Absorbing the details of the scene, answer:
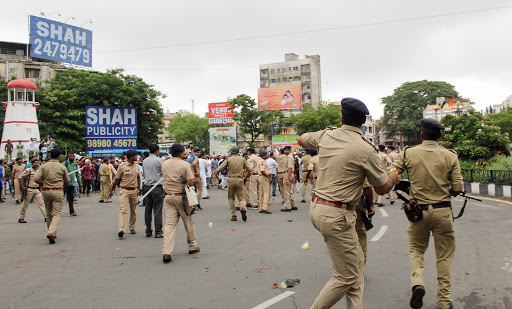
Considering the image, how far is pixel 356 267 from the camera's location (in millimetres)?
2916

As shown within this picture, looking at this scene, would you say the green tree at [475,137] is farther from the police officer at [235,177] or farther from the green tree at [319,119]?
the green tree at [319,119]

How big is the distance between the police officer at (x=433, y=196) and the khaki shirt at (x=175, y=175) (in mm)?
3449

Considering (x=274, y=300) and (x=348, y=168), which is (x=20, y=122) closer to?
(x=274, y=300)

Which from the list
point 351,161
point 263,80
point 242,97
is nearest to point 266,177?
point 351,161

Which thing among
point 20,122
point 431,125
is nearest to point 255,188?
point 431,125

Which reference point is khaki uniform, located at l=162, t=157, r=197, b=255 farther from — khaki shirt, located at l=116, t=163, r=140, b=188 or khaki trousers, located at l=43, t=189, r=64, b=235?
khaki trousers, located at l=43, t=189, r=64, b=235

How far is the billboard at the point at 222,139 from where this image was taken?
52.9 metres

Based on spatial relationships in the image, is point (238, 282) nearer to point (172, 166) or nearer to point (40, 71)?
point (172, 166)

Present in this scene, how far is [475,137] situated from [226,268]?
1452 centimetres

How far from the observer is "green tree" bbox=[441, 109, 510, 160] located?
15383mm

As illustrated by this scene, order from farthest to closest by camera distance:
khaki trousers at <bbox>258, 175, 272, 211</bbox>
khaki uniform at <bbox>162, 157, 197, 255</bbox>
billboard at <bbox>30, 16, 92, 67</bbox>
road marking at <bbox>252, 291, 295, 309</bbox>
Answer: billboard at <bbox>30, 16, 92, 67</bbox>
khaki trousers at <bbox>258, 175, 272, 211</bbox>
khaki uniform at <bbox>162, 157, 197, 255</bbox>
road marking at <bbox>252, 291, 295, 309</bbox>

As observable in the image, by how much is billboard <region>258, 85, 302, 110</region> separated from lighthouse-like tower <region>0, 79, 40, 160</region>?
109 ft

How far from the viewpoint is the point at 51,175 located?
7.57 meters

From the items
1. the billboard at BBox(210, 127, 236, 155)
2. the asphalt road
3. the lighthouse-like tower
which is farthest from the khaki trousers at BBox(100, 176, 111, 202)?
the billboard at BBox(210, 127, 236, 155)
